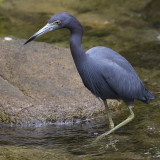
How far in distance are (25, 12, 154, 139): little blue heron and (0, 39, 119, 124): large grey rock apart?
1.69ft

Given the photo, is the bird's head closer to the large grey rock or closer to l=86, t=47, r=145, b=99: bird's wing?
l=86, t=47, r=145, b=99: bird's wing

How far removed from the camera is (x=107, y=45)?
878cm

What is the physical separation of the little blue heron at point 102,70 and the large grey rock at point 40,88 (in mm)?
514

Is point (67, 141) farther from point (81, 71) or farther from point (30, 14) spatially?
point (30, 14)

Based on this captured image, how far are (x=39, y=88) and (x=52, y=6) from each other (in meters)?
5.37

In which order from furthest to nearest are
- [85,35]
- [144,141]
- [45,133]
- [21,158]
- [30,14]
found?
[30,14] → [85,35] → [45,133] → [144,141] → [21,158]

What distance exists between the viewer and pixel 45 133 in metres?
5.50

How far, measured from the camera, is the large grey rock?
18.5 feet

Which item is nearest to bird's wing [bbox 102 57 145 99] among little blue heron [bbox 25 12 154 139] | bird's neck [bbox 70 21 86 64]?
little blue heron [bbox 25 12 154 139]

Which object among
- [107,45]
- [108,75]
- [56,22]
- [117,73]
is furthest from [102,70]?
[107,45]

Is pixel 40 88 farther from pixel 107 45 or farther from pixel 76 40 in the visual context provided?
pixel 107 45

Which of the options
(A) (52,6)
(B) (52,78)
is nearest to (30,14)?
(A) (52,6)

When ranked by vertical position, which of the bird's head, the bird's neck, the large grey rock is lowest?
the large grey rock

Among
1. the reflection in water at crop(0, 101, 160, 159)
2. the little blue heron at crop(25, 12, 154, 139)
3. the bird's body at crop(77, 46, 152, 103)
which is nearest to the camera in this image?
the reflection in water at crop(0, 101, 160, 159)
